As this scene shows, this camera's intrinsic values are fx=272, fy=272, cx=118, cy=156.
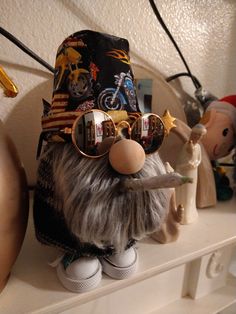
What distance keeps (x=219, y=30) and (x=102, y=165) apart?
0.55 m

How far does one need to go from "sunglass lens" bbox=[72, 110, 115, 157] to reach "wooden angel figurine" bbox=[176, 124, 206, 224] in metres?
0.17

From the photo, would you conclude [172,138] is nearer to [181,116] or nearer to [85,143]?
[181,116]

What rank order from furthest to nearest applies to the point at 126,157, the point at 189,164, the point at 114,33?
the point at 114,33, the point at 189,164, the point at 126,157

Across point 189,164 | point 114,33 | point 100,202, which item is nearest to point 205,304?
point 189,164

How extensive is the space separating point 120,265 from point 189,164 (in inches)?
7.0

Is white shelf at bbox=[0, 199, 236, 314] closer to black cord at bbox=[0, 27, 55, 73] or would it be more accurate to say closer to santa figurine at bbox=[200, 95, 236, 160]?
santa figurine at bbox=[200, 95, 236, 160]

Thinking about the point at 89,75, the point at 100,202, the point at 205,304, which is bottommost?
the point at 205,304

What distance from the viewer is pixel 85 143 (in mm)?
251

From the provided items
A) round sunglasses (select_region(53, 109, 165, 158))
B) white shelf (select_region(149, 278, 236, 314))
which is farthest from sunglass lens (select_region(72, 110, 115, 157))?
white shelf (select_region(149, 278, 236, 314))

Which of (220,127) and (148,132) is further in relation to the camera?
(220,127)

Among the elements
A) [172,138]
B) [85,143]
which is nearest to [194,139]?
[172,138]

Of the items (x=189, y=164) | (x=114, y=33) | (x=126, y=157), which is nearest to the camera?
(x=126, y=157)

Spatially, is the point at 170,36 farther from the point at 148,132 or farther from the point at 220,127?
the point at 148,132

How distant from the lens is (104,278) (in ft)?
1.02
